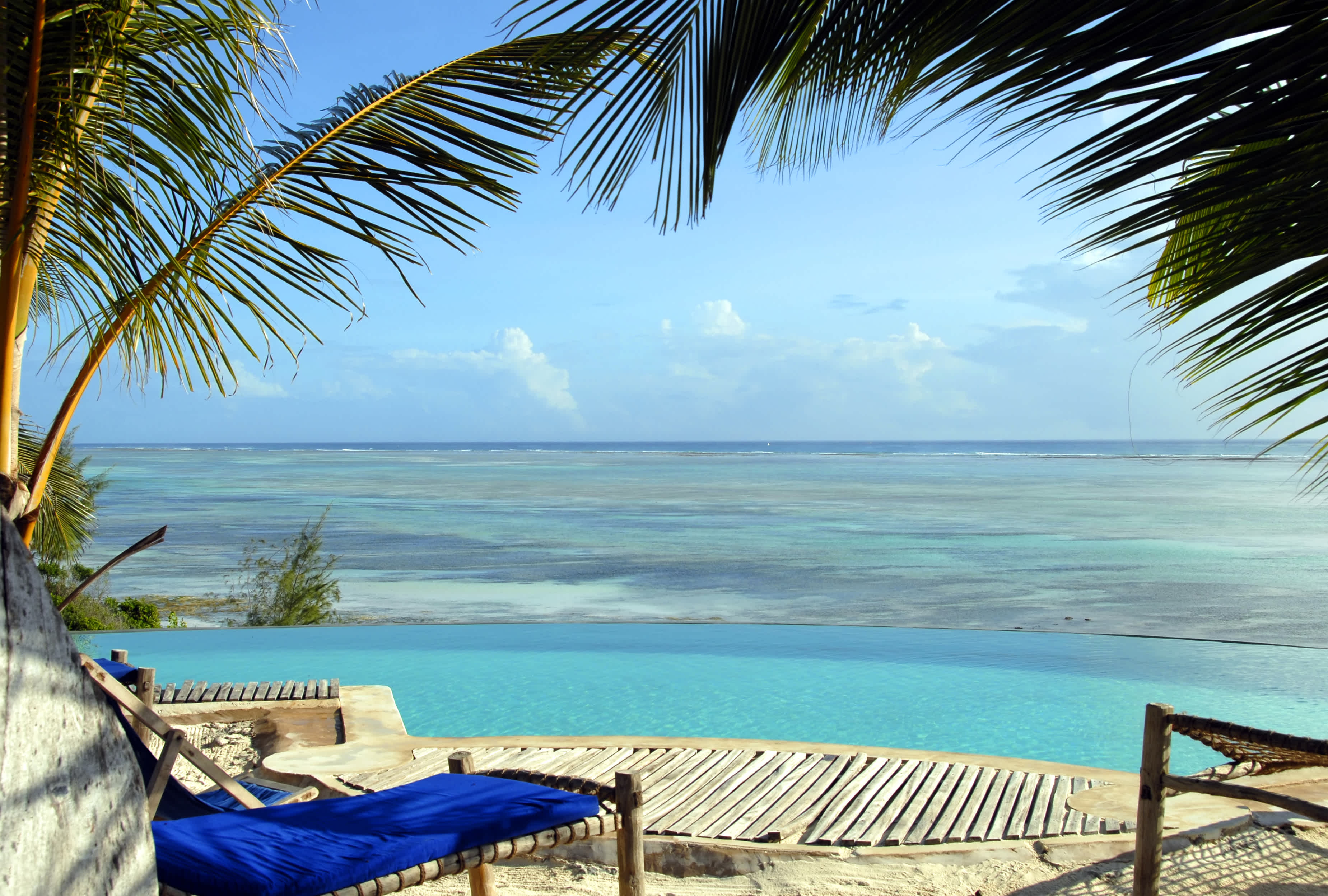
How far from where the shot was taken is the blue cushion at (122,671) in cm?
338

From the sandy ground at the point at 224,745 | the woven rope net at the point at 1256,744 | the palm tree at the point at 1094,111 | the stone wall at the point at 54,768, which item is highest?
the palm tree at the point at 1094,111

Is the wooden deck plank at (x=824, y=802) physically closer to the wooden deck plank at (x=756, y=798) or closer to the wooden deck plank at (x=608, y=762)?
the wooden deck plank at (x=756, y=798)

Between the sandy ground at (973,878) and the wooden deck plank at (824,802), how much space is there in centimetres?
15

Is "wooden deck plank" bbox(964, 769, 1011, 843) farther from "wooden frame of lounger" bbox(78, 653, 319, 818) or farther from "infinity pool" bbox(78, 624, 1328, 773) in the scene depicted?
"wooden frame of lounger" bbox(78, 653, 319, 818)

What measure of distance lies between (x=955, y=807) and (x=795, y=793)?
21.1 inches

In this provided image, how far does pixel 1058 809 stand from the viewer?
10.9ft

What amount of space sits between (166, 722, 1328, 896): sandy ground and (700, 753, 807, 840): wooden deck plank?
212 mm

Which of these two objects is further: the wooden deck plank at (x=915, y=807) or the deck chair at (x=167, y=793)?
the wooden deck plank at (x=915, y=807)

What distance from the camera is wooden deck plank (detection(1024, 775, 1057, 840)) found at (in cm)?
312

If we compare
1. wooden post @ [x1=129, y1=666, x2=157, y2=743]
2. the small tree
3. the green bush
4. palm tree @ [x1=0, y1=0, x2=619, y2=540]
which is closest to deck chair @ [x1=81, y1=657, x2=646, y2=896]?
palm tree @ [x1=0, y1=0, x2=619, y2=540]

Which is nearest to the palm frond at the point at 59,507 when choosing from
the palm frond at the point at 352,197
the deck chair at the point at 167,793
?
the deck chair at the point at 167,793

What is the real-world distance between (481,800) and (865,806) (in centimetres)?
173

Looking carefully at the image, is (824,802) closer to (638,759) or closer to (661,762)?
(661,762)

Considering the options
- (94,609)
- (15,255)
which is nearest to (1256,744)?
(15,255)
